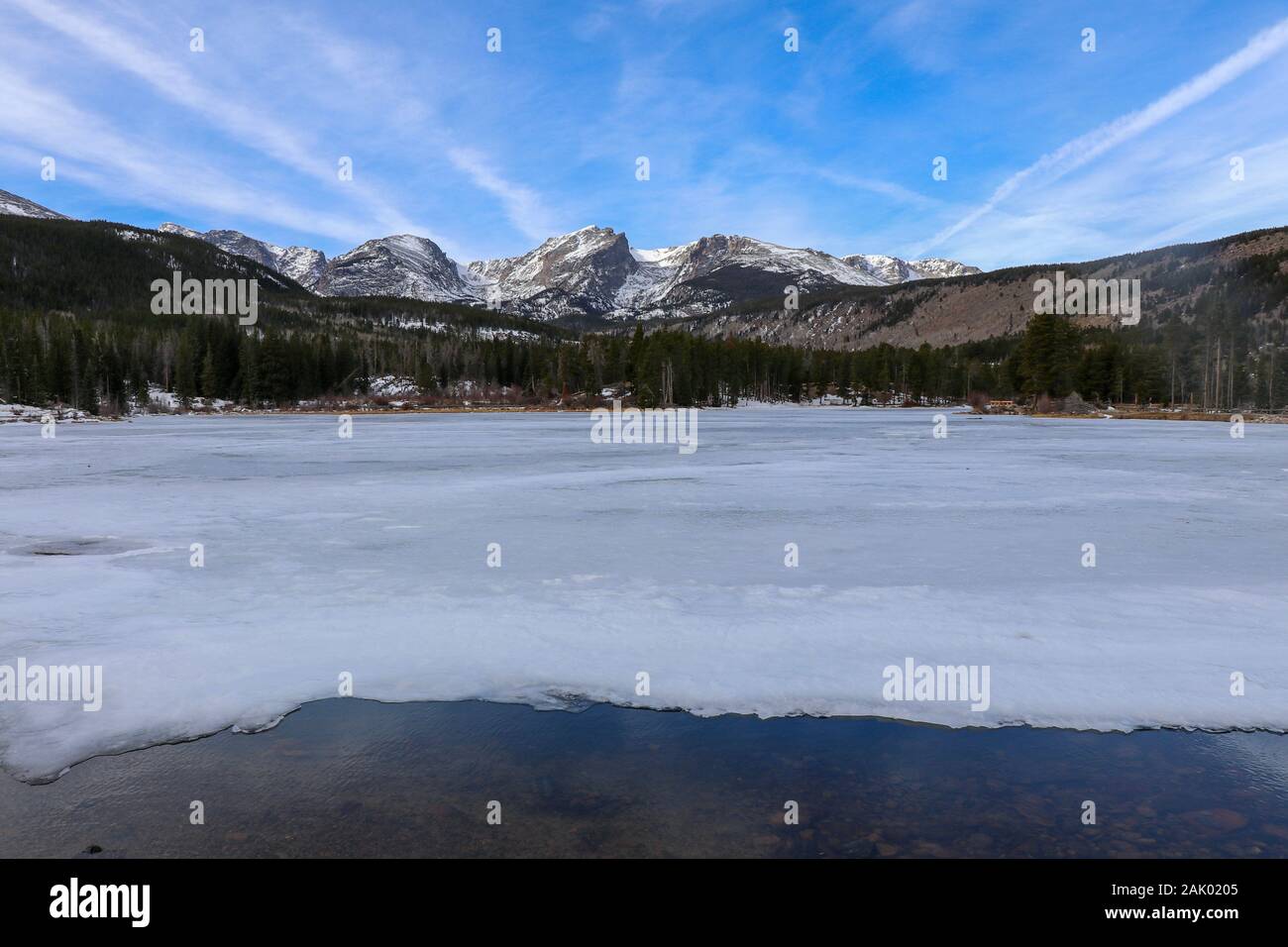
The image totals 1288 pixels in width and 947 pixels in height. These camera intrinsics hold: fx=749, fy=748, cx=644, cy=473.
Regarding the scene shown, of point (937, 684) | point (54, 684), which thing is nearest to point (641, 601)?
point (937, 684)

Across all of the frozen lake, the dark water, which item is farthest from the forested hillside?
the dark water

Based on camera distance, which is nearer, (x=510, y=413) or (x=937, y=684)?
(x=937, y=684)

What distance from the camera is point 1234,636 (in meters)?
6.36

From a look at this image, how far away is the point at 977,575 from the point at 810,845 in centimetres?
574

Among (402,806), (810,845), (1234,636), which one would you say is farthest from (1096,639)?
(402,806)

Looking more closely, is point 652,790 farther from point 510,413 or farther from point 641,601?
point 510,413

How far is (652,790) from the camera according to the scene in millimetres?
4191

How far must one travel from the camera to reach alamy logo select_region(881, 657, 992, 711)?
5406mm

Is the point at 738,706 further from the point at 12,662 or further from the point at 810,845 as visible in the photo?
the point at 12,662

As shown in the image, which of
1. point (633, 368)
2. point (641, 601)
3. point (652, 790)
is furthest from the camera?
point (633, 368)
